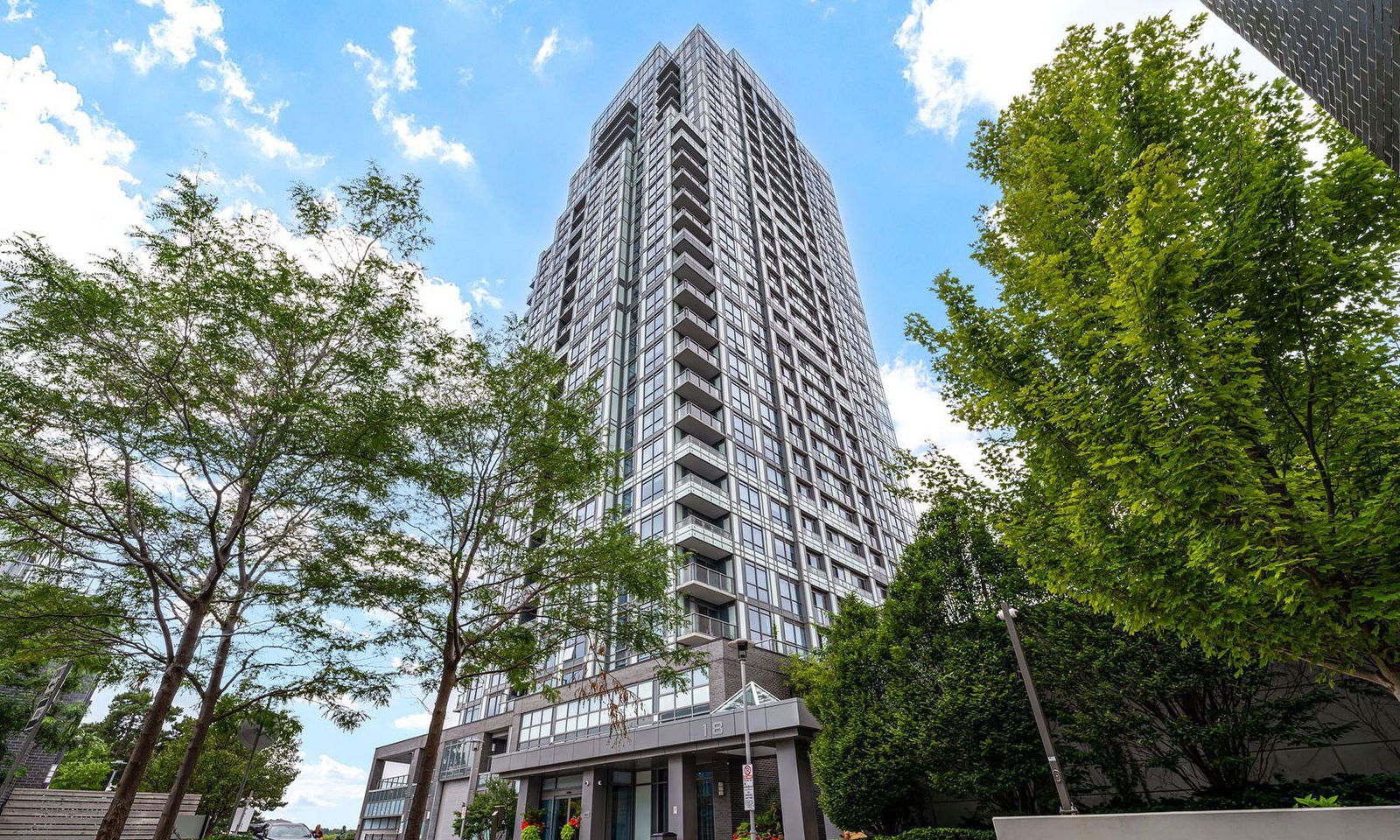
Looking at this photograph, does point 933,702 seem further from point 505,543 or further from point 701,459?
point 701,459

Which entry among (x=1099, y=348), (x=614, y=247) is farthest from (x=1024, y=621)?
(x=614, y=247)

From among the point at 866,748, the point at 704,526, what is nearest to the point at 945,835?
the point at 866,748

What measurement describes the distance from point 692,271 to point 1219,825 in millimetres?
39581

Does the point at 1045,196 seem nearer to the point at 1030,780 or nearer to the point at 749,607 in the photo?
the point at 1030,780

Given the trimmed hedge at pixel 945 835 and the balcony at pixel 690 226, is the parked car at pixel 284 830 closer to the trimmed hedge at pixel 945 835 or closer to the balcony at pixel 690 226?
the trimmed hedge at pixel 945 835

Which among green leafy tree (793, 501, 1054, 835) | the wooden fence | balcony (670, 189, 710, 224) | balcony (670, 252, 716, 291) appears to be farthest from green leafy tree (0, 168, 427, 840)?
balcony (670, 189, 710, 224)

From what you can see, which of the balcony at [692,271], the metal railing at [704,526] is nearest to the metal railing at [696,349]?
the balcony at [692,271]

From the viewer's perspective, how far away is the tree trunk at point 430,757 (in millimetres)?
10289

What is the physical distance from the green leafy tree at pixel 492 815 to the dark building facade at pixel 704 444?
1.94m

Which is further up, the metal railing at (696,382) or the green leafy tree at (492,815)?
the metal railing at (696,382)

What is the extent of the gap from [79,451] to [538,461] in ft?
25.6

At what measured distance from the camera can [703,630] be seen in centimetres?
2841

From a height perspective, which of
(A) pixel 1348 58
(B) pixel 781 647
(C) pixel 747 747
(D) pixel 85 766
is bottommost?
(C) pixel 747 747

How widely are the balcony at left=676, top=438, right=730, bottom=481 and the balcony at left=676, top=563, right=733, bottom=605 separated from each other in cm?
571
